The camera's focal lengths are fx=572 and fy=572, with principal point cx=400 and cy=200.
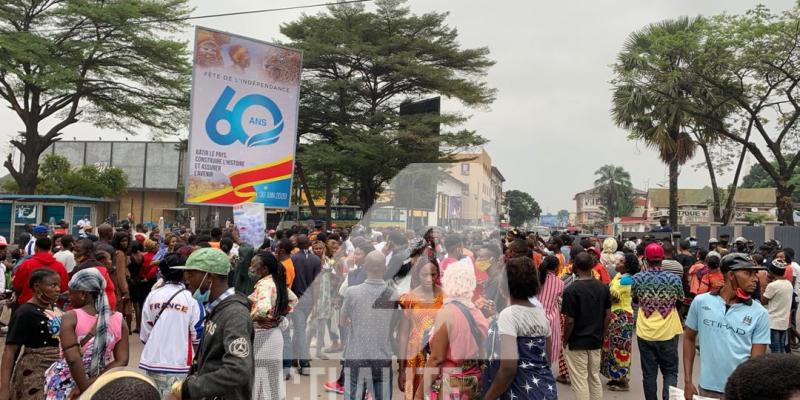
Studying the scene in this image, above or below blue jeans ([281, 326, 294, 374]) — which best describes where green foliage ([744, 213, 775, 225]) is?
above

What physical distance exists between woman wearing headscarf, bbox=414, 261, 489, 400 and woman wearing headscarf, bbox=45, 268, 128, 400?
2.02m

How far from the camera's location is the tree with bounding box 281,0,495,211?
25.3 meters

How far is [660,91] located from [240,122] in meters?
16.7

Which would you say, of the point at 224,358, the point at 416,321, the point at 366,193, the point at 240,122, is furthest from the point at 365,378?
the point at 366,193

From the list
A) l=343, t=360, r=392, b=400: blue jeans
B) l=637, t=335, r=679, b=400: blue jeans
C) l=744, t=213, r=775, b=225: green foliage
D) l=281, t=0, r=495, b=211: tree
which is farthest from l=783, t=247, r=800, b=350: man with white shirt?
l=744, t=213, r=775, b=225: green foliage

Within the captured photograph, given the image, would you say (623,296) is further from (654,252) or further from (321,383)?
(321,383)

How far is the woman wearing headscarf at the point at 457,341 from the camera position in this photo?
3646 millimetres

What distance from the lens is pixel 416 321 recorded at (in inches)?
173

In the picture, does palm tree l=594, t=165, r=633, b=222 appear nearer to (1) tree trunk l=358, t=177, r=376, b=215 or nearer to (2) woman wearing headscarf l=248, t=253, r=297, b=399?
(1) tree trunk l=358, t=177, r=376, b=215

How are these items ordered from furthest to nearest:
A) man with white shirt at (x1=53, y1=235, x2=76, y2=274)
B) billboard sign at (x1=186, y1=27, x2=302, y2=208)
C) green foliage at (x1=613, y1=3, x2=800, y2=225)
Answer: green foliage at (x1=613, y1=3, x2=800, y2=225) → billboard sign at (x1=186, y1=27, x2=302, y2=208) → man with white shirt at (x1=53, y1=235, x2=76, y2=274)

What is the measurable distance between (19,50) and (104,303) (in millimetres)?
23321

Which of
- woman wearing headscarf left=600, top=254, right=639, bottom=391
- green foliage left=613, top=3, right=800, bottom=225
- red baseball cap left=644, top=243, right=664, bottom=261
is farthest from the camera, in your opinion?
green foliage left=613, top=3, right=800, bottom=225

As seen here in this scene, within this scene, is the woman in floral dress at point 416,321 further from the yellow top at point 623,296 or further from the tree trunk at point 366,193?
the tree trunk at point 366,193

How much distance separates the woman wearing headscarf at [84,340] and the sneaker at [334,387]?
3037 mm
